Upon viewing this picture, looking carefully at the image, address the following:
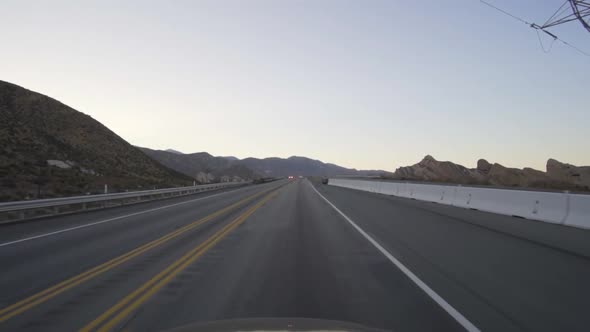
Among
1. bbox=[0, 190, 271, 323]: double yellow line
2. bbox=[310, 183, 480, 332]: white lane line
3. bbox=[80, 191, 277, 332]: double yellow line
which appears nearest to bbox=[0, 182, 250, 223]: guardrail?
bbox=[0, 190, 271, 323]: double yellow line

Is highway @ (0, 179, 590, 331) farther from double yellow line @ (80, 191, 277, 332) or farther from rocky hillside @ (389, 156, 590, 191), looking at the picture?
rocky hillside @ (389, 156, 590, 191)

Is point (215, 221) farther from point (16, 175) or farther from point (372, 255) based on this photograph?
point (16, 175)

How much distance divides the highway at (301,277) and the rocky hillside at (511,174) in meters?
38.9

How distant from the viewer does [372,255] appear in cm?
976

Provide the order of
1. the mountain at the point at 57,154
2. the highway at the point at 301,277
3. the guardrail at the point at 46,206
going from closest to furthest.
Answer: the highway at the point at 301,277 → the guardrail at the point at 46,206 → the mountain at the point at 57,154

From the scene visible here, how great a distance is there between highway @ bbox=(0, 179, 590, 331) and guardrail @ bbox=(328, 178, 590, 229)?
0.74 meters

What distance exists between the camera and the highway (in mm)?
5527

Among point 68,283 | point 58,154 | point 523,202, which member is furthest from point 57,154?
point 68,283

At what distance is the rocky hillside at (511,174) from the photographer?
48969 millimetres

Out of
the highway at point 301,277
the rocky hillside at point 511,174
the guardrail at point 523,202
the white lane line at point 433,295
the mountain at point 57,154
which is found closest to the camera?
the white lane line at point 433,295

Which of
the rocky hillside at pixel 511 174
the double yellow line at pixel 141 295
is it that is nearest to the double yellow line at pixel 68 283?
the double yellow line at pixel 141 295

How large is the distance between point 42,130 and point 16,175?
76.3 ft

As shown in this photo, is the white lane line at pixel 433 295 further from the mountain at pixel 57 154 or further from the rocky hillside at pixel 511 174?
the rocky hillside at pixel 511 174

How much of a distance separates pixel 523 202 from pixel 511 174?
49.1 meters
